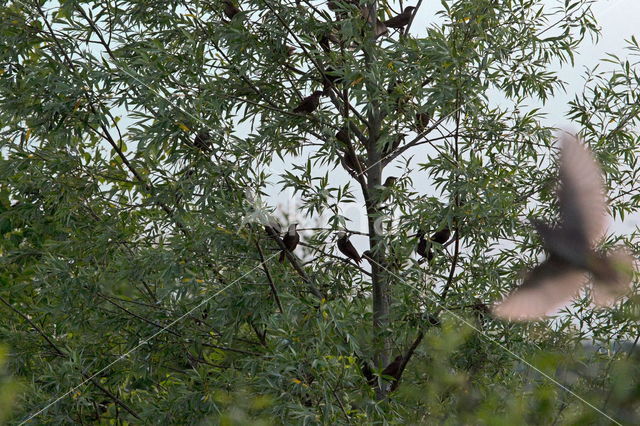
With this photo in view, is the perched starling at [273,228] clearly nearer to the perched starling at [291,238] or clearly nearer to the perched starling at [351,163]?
the perched starling at [291,238]

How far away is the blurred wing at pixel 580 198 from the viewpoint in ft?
3.16

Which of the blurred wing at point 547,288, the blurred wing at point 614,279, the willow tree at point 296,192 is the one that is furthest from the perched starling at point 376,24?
the blurred wing at point 547,288

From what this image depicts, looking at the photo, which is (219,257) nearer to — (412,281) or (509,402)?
(412,281)

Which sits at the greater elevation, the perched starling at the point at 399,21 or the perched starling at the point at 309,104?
the perched starling at the point at 399,21

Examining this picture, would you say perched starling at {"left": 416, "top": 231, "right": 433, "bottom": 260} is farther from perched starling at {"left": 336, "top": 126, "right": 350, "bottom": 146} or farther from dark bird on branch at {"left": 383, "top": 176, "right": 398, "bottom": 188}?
perched starling at {"left": 336, "top": 126, "right": 350, "bottom": 146}

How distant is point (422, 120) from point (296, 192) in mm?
621

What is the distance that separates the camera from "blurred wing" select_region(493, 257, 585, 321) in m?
0.94

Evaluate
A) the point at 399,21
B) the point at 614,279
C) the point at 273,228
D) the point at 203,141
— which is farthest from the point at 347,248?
the point at 614,279

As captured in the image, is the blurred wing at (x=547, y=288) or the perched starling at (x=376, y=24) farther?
the perched starling at (x=376, y=24)

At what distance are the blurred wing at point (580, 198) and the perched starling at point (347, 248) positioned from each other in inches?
91.3

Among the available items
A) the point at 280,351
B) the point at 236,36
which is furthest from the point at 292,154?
the point at 280,351

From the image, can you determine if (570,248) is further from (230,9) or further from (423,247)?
(230,9)

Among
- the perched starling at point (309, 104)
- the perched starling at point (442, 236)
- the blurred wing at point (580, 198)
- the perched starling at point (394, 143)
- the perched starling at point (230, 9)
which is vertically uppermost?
the perched starling at point (230, 9)

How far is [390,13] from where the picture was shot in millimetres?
3693
